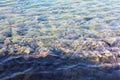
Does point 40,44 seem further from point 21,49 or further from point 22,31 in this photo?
point 22,31

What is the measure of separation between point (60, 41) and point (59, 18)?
330 centimetres

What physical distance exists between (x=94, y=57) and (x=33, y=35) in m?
3.20

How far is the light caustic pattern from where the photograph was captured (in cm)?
1024

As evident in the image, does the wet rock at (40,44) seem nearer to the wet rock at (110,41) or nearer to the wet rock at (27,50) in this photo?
the wet rock at (27,50)

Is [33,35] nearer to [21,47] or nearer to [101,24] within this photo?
[21,47]

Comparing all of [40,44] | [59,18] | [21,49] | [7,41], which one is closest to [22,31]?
[7,41]

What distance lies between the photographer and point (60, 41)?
935cm

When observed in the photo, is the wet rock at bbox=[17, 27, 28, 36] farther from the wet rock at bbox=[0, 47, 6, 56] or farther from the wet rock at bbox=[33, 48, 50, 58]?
the wet rock at bbox=[33, 48, 50, 58]

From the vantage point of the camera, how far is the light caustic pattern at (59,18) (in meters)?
10.2

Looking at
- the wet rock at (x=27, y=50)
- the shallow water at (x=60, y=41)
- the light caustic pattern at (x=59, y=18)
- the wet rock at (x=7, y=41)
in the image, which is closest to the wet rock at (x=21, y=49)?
the shallow water at (x=60, y=41)

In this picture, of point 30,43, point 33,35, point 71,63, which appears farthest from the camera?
point 33,35

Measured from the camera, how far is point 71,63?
775cm

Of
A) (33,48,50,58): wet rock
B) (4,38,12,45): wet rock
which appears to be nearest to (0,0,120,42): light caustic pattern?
(4,38,12,45): wet rock

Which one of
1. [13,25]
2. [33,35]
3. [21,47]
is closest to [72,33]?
[33,35]
